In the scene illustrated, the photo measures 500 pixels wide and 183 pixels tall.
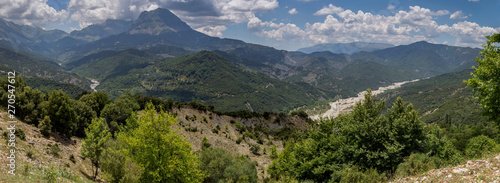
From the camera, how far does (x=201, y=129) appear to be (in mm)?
84500

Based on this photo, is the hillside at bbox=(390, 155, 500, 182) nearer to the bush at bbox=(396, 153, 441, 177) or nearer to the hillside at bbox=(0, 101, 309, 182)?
the bush at bbox=(396, 153, 441, 177)

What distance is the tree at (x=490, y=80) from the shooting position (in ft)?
58.7

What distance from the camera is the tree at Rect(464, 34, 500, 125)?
58.7ft

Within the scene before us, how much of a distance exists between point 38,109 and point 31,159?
20.2 metres

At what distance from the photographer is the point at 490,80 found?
59.1 feet

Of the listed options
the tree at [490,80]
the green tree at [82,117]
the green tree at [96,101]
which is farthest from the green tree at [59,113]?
the tree at [490,80]

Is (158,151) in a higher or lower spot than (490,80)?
lower

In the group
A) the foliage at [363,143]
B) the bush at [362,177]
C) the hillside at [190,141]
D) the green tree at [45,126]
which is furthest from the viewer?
the green tree at [45,126]

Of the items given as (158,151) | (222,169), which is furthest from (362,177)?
(222,169)

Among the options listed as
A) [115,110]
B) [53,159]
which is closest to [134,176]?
[53,159]

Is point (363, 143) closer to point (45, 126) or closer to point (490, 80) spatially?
point (490, 80)

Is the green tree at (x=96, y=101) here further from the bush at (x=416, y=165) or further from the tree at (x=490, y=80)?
the tree at (x=490, y=80)

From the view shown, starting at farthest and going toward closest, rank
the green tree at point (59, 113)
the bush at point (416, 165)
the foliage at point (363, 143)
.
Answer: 1. the green tree at point (59, 113)
2. the foliage at point (363, 143)
3. the bush at point (416, 165)

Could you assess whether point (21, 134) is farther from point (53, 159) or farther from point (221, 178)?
point (221, 178)
